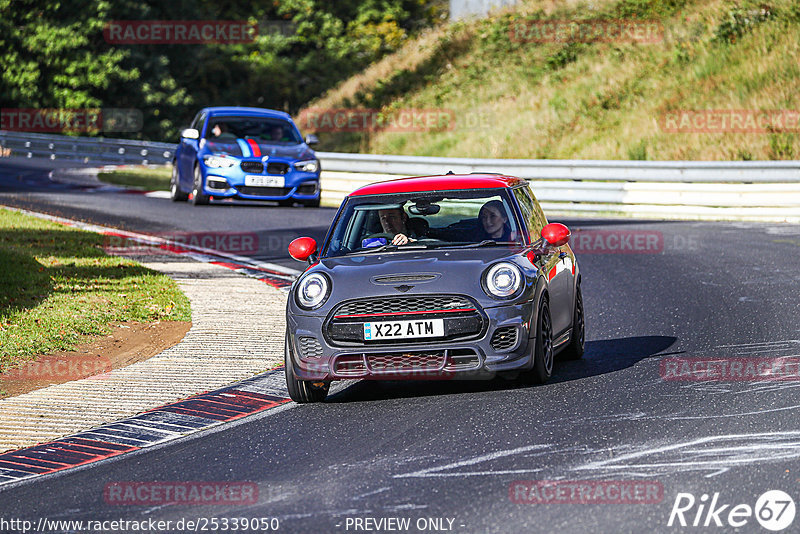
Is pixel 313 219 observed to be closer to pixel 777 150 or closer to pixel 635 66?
pixel 777 150

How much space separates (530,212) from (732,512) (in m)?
4.53

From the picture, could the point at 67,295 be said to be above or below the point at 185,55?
below

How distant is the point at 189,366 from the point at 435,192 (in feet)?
8.08

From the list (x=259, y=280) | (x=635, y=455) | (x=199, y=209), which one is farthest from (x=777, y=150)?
(x=635, y=455)

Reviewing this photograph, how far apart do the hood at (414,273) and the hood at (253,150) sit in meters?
13.3

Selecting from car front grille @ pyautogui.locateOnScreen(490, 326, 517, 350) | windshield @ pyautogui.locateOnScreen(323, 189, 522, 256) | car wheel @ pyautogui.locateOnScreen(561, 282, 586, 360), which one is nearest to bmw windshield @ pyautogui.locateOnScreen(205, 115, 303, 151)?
car wheel @ pyautogui.locateOnScreen(561, 282, 586, 360)

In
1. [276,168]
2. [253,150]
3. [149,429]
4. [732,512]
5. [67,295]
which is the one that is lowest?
[149,429]

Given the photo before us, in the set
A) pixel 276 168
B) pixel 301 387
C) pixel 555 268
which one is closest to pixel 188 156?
pixel 276 168

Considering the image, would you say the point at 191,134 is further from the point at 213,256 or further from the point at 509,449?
the point at 509,449

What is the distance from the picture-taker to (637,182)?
78.3 feet

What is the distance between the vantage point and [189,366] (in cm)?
1008

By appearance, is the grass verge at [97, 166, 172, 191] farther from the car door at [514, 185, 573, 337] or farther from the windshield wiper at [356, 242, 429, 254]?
the windshield wiper at [356, 242, 429, 254]

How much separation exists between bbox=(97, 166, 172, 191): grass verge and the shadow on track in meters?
20.5

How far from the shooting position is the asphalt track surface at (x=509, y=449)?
5797mm
